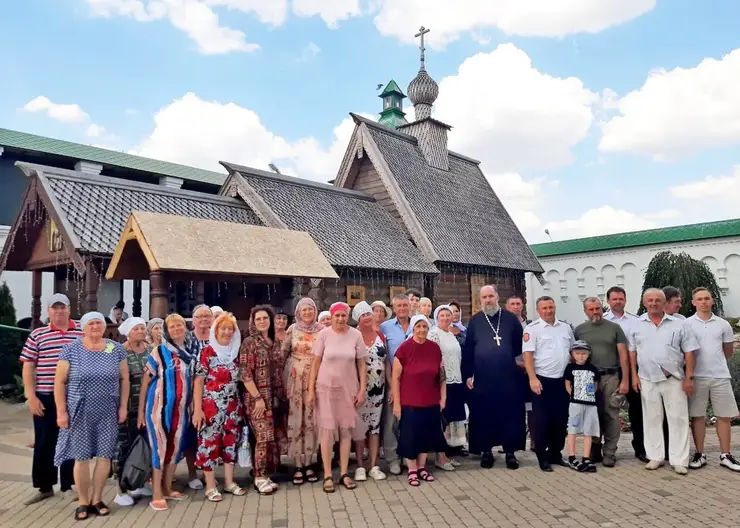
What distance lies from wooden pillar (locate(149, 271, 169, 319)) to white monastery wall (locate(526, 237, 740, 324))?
1698cm

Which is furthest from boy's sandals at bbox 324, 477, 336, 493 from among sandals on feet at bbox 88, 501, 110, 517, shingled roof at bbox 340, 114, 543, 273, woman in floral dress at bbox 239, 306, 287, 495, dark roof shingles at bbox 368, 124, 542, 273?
dark roof shingles at bbox 368, 124, 542, 273

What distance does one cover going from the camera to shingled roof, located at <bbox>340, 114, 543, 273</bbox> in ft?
52.9

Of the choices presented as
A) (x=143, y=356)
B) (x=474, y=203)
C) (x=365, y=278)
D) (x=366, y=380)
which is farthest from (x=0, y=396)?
(x=474, y=203)

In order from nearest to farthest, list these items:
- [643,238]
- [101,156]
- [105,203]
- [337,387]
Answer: [337,387] → [105,203] → [101,156] → [643,238]

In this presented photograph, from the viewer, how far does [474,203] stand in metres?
19.5

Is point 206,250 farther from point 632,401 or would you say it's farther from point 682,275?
point 682,275

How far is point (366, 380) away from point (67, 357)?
253 cm

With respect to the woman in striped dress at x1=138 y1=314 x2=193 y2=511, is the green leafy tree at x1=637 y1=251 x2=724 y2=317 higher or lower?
higher

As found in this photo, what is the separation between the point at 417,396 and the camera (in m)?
5.45

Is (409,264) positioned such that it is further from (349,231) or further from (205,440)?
(205,440)

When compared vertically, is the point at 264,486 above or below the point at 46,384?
below

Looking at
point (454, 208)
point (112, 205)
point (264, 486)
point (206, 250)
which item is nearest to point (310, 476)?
point (264, 486)

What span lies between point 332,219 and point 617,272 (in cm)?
1441

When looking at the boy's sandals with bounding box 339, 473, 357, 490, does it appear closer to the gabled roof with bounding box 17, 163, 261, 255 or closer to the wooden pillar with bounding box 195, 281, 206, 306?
the gabled roof with bounding box 17, 163, 261, 255
